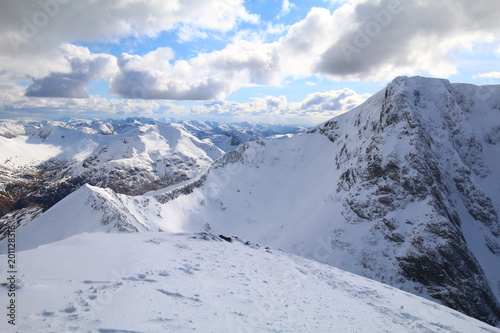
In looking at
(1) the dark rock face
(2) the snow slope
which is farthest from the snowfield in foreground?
(2) the snow slope

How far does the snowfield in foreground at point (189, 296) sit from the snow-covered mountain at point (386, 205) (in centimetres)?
3709

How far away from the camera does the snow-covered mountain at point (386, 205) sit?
48.8m

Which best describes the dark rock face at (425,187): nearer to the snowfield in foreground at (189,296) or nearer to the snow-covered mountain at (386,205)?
the snow-covered mountain at (386,205)

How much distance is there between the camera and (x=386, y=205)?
59062mm

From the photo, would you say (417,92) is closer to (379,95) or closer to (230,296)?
(379,95)

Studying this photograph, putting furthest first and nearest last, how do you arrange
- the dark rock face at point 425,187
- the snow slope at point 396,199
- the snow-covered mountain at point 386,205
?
the snow-covered mountain at point 386,205, the snow slope at point 396,199, the dark rock face at point 425,187

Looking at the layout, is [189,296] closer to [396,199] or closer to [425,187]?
[396,199]

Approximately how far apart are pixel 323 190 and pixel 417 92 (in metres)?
43.5

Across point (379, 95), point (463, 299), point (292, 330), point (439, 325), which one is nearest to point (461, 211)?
point (463, 299)

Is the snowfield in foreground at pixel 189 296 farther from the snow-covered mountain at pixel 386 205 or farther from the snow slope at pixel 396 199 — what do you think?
the snow-covered mountain at pixel 386 205

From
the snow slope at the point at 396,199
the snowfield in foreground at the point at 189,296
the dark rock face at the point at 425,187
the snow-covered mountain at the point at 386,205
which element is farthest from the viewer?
the snow-covered mountain at the point at 386,205

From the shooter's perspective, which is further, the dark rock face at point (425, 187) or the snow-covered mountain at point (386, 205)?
the snow-covered mountain at point (386, 205)

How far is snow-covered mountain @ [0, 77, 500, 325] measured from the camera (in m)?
48.8

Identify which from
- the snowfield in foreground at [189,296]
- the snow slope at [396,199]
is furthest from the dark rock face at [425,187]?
the snowfield in foreground at [189,296]
